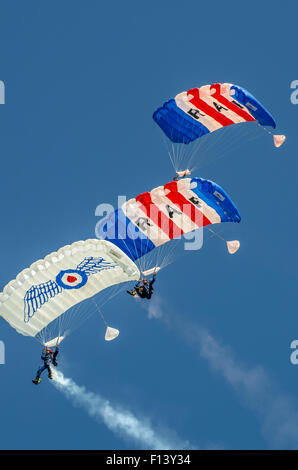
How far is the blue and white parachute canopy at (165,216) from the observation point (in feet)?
111

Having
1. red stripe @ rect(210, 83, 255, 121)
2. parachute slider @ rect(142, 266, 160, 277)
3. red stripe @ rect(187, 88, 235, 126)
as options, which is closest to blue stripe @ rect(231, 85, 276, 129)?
red stripe @ rect(210, 83, 255, 121)

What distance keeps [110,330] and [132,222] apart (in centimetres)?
401

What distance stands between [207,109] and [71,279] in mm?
8406

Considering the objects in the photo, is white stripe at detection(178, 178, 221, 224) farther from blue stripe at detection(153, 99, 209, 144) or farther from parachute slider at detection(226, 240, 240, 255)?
blue stripe at detection(153, 99, 209, 144)

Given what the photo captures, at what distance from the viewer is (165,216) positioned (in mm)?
34844

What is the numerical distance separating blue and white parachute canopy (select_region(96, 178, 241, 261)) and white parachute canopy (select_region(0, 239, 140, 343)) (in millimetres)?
2291

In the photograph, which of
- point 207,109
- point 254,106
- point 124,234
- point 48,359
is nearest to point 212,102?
point 207,109

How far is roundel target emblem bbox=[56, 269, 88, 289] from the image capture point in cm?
3134

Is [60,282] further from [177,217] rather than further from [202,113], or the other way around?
[202,113]

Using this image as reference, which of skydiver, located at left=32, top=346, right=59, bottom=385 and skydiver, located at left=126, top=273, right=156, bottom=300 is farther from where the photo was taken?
skydiver, located at left=126, top=273, right=156, bottom=300

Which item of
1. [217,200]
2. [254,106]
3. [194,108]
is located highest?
[194,108]

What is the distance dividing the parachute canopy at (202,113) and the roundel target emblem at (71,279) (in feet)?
23.1

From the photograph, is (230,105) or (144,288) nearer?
(144,288)
